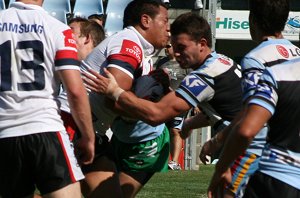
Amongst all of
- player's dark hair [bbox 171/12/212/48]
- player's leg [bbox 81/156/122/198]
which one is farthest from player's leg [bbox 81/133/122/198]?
player's dark hair [bbox 171/12/212/48]

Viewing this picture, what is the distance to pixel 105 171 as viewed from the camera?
271 inches

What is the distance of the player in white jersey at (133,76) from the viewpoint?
650 cm

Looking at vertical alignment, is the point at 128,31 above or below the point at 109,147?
above

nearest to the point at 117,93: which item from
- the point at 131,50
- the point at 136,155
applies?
the point at 131,50

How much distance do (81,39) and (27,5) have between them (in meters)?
1.80

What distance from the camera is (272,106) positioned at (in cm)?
445

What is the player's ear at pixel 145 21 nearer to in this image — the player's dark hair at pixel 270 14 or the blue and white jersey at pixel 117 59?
the blue and white jersey at pixel 117 59

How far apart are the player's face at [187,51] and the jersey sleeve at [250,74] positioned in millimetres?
1465

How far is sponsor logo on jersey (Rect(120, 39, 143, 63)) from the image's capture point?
650 cm

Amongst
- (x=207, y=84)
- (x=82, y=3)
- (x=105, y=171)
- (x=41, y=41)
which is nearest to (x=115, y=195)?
(x=105, y=171)

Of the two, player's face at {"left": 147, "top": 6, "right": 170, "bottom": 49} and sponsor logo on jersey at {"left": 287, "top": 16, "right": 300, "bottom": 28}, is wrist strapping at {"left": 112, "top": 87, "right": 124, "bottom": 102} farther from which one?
sponsor logo on jersey at {"left": 287, "top": 16, "right": 300, "bottom": 28}

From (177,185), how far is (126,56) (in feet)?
19.7

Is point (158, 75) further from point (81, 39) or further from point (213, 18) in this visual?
point (213, 18)

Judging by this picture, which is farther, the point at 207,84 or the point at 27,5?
the point at 207,84
